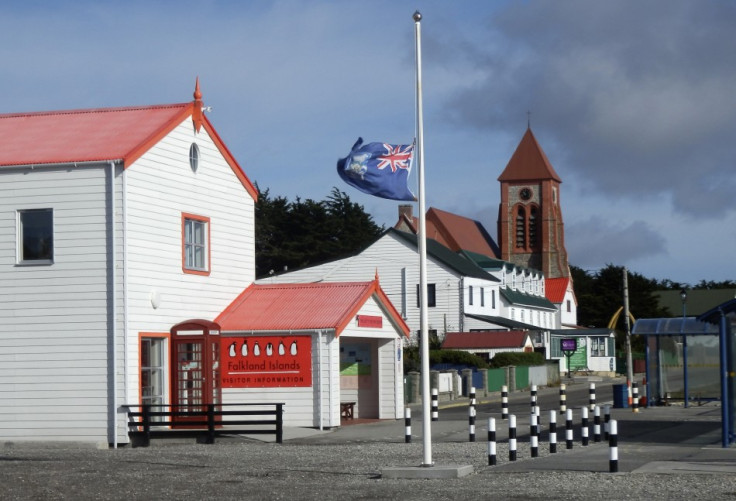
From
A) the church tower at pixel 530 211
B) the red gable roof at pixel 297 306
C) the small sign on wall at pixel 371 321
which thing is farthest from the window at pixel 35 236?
the church tower at pixel 530 211

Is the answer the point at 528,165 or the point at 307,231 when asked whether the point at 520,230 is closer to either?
the point at 528,165

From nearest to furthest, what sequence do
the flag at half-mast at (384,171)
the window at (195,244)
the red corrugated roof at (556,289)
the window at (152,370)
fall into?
1. the flag at half-mast at (384,171)
2. the window at (152,370)
3. the window at (195,244)
4. the red corrugated roof at (556,289)

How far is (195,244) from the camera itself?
30.7 meters

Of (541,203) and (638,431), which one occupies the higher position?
(541,203)

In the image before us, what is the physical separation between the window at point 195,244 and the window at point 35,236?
11.2ft

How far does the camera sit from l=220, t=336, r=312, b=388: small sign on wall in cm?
3036

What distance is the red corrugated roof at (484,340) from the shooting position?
7100 cm

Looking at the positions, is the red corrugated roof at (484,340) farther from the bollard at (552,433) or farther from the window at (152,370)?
the bollard at (552,433)

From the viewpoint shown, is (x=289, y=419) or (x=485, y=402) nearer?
(x=289, y=419)

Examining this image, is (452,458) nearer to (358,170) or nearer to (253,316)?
(358,170)

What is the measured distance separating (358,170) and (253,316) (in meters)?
11.4

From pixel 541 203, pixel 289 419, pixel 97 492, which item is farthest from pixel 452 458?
pixel 541 203

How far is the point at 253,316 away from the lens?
3127 centimetres

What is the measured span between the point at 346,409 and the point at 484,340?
124ft
